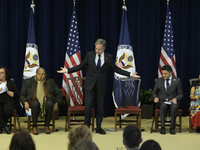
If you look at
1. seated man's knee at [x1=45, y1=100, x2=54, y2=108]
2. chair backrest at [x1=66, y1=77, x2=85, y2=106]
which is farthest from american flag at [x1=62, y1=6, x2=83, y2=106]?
seated man's knee at [x1=45, y1=100, x2=54, y2=108]

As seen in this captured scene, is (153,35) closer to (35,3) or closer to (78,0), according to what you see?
(78,0)

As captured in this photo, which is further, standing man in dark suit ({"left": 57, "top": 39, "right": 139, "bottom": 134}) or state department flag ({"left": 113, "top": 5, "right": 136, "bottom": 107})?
state department flag ({"left": 113, "top": 5, "right": 136, "bottom": 107})

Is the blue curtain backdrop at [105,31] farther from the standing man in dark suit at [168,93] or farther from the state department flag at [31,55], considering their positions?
the standing man in dark suit at [168,93]

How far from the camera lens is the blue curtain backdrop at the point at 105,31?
809 cm

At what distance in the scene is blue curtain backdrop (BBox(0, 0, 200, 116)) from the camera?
809 centimetres

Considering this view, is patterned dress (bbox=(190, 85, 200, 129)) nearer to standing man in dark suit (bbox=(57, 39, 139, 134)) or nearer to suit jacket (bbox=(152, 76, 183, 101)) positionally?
suit jacket (bbox=(152, 76, 183, 101))

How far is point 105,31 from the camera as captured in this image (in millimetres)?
8344

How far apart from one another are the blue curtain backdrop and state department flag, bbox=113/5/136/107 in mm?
446

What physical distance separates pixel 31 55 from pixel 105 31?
1.68m

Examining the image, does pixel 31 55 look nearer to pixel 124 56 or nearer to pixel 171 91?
pixel 124 56

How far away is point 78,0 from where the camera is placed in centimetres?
838

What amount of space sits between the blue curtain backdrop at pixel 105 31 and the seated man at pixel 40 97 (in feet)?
5.33

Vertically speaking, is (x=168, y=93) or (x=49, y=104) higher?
(x=168, y=93)

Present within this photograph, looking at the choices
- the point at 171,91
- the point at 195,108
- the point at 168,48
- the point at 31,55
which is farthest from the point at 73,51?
the point at 195,108
